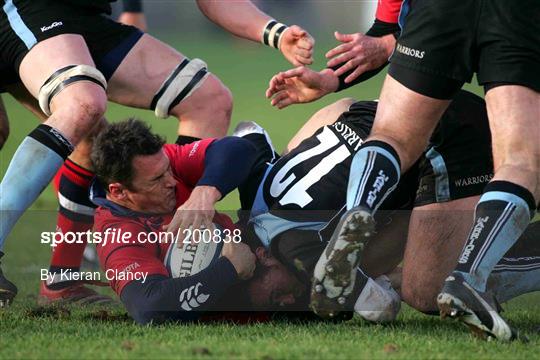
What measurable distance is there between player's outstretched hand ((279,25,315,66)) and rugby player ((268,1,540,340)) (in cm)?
117

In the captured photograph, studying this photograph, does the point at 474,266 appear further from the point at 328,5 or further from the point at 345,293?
the point at 328,5

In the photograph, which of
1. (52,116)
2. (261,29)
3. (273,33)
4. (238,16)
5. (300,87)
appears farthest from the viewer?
(238,16)

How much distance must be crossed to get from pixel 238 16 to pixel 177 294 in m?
2.25

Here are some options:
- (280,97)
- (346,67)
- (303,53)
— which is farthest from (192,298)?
(303,53)

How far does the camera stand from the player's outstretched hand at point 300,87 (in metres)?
5.78

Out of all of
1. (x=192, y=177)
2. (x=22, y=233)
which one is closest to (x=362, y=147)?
(x=192, y=177)

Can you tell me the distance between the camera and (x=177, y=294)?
16.0 feet

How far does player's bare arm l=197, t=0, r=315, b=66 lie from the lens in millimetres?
6156

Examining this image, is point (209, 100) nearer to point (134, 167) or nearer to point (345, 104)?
point (345, 104)

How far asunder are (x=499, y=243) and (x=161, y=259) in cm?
158

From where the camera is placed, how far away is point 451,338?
464cm

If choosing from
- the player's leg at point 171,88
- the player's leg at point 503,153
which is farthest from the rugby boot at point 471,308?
the player's leg at point 171,88

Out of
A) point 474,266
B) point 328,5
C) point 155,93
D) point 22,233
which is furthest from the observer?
point 328,5

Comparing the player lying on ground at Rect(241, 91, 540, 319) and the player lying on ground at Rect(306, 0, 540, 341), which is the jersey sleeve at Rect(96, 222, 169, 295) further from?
the player lying on ground at Rect(306, 0, 540, 341)
